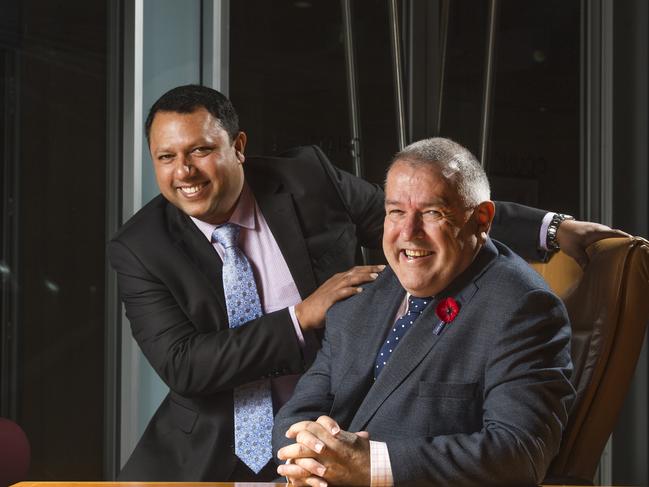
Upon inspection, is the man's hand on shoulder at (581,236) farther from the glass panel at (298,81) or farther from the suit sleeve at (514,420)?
the glass panel at (298,81)

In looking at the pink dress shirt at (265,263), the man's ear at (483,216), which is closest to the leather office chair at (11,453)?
the pink dress shirt at (265,263)

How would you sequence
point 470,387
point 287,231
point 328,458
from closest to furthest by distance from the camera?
1. point 328,458
2. point 470,387
3. point 287,231

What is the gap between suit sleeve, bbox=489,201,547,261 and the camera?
7.75ft

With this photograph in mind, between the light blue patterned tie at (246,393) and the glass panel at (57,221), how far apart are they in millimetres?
1498

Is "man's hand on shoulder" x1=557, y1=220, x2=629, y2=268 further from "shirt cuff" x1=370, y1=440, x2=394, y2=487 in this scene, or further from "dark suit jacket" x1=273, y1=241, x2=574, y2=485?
"shirt cuff" x1=370, y1=440, x2=394, y2=487

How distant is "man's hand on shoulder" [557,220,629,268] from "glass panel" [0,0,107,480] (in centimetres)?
224

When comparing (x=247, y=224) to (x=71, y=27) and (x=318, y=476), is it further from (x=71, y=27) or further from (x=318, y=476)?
(x=71, y=27)

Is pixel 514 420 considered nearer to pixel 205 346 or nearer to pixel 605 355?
pixel 605 355

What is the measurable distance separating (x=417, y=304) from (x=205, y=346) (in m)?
0.70

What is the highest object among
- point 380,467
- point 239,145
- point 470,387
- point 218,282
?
point 239,145

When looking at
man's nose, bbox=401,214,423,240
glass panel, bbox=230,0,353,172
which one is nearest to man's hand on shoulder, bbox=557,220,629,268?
man's nose, bbox=401,214,423,240

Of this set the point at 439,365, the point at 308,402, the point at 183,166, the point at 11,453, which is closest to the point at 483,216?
the point at 439,365

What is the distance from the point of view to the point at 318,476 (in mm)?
1690

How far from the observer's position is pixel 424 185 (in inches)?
76.0
